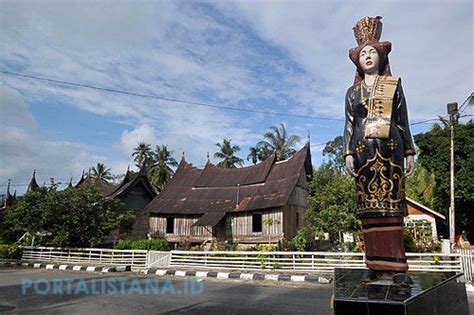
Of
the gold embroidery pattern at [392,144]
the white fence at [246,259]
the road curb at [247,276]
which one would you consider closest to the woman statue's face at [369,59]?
the gold embroidery pattern at [392,144]

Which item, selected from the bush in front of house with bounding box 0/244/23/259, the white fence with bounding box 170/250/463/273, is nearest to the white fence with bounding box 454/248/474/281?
the white fence with bounding box 170/250/463/273

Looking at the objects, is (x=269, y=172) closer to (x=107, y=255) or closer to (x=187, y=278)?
(x=107, y=255)

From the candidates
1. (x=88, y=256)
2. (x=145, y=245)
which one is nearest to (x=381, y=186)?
(x=88, y=256)

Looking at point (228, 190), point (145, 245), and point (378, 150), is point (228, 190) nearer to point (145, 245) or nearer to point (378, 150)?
point (145, 245)

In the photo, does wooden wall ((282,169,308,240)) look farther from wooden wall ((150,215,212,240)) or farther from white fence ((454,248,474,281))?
white fence ((454,248,474,281))

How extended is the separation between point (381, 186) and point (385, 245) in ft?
2.26

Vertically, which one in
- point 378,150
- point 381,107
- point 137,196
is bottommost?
point 378,150

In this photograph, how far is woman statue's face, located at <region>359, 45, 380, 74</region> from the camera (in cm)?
514

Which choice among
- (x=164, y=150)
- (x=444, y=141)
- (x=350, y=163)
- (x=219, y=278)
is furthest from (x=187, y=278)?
(x=164, y=150)

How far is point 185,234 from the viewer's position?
27891mm

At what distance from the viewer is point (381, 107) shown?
194 inches

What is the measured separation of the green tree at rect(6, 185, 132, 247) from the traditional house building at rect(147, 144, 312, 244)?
22.0 ft

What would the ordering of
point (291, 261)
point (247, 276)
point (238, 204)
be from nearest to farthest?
point (247, 276), point (291, 261), point (238, 204)

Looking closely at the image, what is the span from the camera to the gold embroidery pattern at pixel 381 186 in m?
4.73
